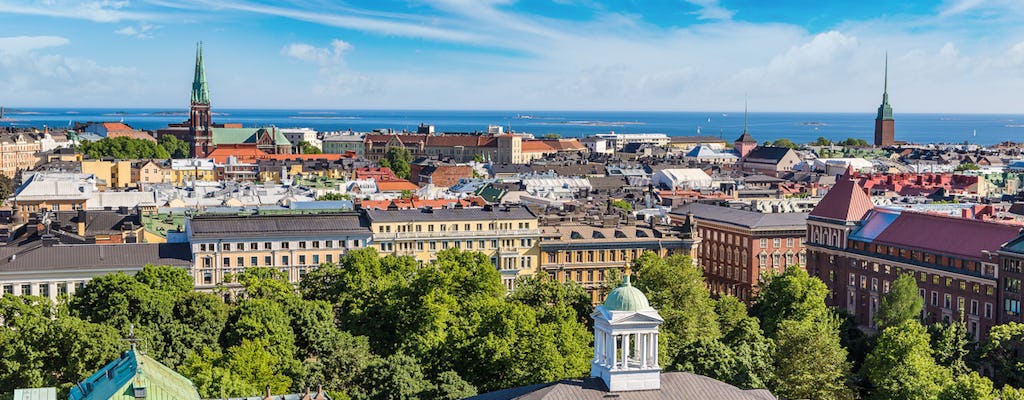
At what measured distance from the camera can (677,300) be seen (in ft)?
211

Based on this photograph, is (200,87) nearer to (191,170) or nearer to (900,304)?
(191,170)

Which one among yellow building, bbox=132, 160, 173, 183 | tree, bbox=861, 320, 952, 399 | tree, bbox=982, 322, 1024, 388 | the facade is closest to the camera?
tree, bbox=861, 320, 952, 399

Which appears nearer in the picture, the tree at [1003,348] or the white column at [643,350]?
the white column at [643,350]

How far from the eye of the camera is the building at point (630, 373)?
35.7 metres

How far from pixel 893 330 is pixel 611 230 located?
1220 inches

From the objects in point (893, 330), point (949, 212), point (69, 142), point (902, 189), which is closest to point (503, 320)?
point (893, 330)

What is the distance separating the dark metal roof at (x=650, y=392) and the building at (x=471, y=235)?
4352 cm

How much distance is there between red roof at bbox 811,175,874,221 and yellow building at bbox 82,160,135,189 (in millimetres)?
80893

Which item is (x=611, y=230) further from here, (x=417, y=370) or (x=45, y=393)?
(x=45, y=393)

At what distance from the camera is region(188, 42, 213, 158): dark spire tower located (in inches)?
7480

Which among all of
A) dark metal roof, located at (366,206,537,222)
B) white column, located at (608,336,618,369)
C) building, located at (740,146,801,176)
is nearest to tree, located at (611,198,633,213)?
dark metal roof, located at (366,206,537,222)

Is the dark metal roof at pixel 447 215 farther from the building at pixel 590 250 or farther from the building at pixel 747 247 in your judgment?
the building at pixel 747 247

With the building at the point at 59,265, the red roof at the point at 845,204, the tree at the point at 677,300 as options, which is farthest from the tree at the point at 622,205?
the building at the point at 59,265

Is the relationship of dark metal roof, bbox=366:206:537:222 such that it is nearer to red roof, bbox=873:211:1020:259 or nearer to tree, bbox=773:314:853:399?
red roof, bbox=873:211:1020:259
